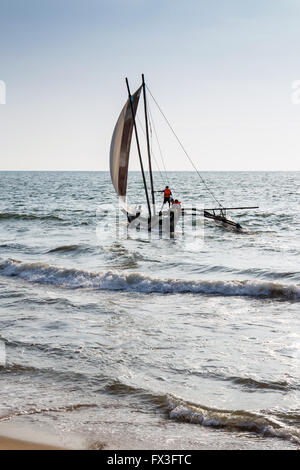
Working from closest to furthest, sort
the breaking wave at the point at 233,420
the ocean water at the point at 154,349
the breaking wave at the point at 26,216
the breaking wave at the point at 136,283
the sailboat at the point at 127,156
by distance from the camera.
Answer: the breaking wave at the point at 233,420 → the ocean water at the point at 154,349 → the breaking wave at the point at 136,283 → the sailboat at the point at 127,156 → the breaking wave at the point at 26,216

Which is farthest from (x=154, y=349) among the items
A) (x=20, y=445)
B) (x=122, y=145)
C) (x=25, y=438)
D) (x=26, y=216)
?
(x=26, y=216)

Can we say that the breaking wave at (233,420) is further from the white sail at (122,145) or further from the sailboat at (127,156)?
the white sail at (122,145)

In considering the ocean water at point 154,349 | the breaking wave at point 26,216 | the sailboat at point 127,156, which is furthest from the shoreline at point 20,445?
the breaking wave at point 26,216

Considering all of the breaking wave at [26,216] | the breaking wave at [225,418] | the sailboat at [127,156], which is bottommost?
the breaking wave at [225,418]

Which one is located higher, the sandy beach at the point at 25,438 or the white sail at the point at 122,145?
the white sail at the point at 122,145

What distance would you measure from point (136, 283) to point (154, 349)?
6.17m

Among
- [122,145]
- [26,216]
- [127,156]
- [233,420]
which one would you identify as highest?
[122,145]

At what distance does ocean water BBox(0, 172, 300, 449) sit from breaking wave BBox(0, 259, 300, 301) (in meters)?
0.05

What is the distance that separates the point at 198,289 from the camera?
13594 millimetres

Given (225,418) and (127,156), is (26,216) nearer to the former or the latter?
(127,156)

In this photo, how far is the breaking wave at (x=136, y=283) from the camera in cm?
1313

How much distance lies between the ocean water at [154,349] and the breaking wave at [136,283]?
47 mm

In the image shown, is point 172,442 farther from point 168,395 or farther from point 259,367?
point 259,367

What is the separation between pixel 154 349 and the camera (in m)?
8.38
